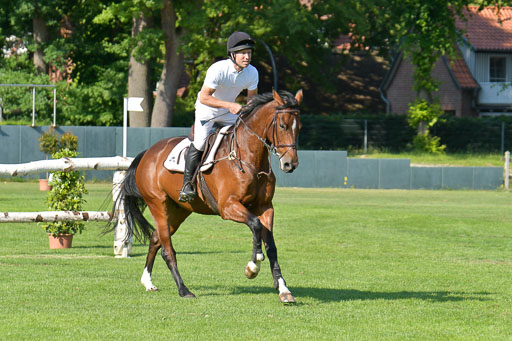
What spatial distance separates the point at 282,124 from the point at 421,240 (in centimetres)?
915

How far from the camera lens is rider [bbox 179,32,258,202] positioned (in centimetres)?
903

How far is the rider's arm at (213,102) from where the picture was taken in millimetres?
8945

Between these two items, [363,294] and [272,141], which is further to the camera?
[363,294]

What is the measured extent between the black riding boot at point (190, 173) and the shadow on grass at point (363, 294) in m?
1.15

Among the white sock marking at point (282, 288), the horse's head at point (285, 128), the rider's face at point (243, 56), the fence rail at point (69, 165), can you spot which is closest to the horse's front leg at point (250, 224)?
the white sock marking at point (282, 288)

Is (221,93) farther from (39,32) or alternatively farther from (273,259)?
(39,32)

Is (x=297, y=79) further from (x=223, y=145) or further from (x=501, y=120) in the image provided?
(x=223, y=145)

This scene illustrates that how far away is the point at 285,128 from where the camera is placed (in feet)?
27.7

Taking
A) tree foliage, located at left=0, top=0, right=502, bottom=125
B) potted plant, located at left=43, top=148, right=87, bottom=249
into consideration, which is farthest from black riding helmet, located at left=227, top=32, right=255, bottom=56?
tree foliage, located at left=0, top=0, right=502, bottom=125

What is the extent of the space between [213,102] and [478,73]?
4852cm

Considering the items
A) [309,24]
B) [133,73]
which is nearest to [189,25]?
[133,73]

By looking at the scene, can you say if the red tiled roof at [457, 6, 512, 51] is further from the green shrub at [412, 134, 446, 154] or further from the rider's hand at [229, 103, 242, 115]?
the rider's hand at [229, 103, 242, 115]

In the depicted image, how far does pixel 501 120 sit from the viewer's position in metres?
48.1

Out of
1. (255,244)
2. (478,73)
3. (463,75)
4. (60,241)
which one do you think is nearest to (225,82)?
(255,244)
